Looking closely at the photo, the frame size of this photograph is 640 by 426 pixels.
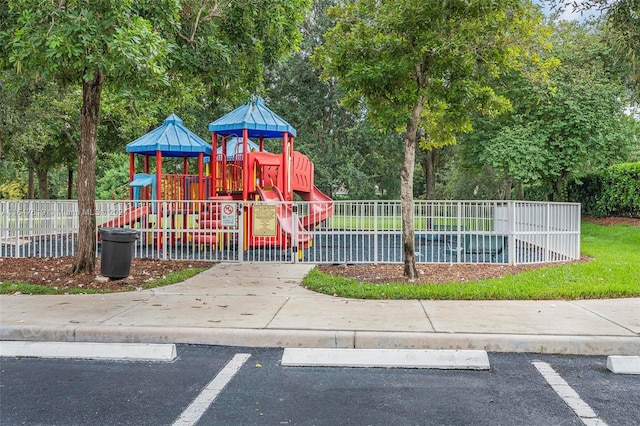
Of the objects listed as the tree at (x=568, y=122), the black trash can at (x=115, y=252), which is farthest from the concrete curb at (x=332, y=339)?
the tree at (x=568, y=122)

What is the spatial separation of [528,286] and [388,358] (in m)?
4.51

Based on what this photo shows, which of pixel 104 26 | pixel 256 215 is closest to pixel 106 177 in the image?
pixel 256 215

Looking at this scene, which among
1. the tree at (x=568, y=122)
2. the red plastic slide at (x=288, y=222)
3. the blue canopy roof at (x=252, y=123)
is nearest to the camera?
the red plastic slide at (x=288, y=222)

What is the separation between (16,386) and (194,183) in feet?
46.2

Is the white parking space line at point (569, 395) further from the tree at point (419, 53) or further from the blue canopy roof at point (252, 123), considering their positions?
the blue canopy roof at point (252, 123)

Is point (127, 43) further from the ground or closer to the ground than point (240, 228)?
further from the ground

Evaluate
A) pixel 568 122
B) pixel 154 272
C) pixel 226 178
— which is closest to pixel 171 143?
pixel 226 178

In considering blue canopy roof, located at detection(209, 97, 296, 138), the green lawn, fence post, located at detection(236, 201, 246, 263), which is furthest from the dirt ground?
blue canopy roof, located at detection(209, 97, 296, 138)

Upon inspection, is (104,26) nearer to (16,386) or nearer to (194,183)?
(16,386)

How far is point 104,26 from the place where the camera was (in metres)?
7.18

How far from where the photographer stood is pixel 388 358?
212 inches

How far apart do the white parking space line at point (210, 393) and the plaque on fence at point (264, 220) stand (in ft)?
21.5

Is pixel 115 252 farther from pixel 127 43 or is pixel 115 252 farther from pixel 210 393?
pixel 210 393

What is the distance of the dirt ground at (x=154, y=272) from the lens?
953 cm
